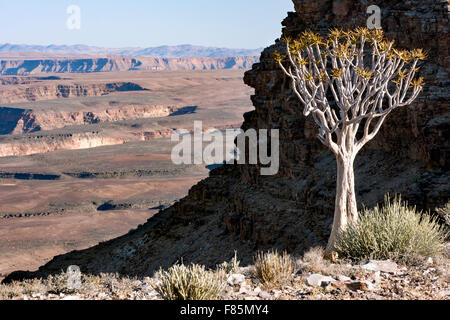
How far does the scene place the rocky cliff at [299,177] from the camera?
20.3m

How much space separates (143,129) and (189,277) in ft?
478

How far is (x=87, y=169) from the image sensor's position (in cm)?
11088

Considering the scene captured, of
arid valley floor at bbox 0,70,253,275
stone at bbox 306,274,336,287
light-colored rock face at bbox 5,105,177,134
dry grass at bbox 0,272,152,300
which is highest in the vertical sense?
stone at bbox 306,274,336,287

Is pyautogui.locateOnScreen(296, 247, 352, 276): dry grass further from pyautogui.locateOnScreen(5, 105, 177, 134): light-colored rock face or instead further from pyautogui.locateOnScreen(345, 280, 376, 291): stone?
pyautogui.locateOnScreen(5, 105, 177, 134): light-colored rock face

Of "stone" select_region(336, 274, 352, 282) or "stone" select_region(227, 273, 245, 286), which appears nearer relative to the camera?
"stone" select_region(336, 274, 352, 282)

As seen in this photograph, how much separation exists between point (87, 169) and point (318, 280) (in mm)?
105592

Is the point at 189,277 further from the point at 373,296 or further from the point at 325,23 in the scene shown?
the point at 325,23

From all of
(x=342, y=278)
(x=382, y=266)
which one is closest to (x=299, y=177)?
(x=382, y=266)

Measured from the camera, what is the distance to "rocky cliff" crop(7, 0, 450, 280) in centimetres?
2033

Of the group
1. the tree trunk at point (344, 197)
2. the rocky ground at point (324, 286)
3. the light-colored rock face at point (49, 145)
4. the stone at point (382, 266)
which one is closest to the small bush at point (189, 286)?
the rocky ground at point (324, 286)

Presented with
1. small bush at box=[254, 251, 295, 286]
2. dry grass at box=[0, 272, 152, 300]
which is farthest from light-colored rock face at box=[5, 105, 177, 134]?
small bush at box=[254, 251, 295, 286]

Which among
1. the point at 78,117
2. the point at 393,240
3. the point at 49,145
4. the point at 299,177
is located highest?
the point at 393,240

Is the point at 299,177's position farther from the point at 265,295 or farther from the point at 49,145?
the point at 49,145

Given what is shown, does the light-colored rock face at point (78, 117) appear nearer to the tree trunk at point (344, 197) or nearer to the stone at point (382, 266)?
the tree trunk at point (344, 197)
